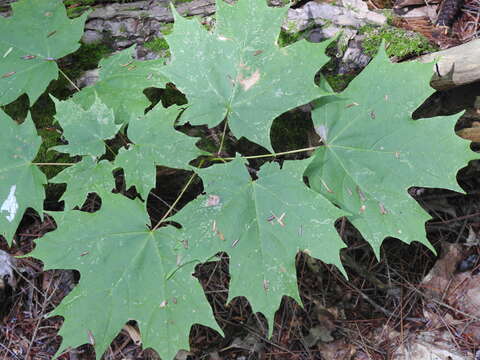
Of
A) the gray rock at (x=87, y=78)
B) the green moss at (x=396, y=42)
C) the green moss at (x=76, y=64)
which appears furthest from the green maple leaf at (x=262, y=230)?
the green moss at (x=76, y=64)

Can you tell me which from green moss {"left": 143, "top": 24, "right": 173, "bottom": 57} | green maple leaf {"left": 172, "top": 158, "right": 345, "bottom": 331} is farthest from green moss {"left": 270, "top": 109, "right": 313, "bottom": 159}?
green moss {"left": 143, "top": 24, "right": 173, "bottom": 57}

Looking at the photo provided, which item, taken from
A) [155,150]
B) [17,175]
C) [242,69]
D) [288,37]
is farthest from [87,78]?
[288,37]

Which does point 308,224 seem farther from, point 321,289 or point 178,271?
point 321,289

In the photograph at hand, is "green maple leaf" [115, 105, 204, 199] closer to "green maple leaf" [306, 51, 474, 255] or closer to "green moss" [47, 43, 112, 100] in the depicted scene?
"green maple leaf" [306, 51, 474, 255]

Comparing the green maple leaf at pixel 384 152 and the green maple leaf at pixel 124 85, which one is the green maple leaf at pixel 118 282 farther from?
the green maple leaf at pixel 384 152

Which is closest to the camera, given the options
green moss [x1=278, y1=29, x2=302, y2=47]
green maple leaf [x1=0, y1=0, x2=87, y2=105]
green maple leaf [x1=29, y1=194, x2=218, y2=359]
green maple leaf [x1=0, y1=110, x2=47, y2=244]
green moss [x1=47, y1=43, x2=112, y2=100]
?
green maple leaf [x1=29, y1=194, x2=218, y2=359]

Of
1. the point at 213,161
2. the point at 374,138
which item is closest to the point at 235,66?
the point at 213,161
